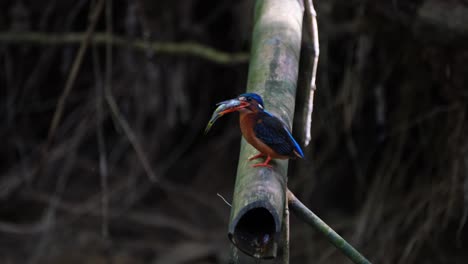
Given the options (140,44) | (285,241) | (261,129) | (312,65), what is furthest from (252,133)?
(140,44)

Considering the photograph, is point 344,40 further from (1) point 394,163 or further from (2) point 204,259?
(2) point 204,259

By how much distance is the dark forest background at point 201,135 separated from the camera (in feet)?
11.8

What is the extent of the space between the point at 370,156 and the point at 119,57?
175 cm

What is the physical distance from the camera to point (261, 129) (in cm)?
186

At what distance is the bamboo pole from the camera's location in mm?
1539

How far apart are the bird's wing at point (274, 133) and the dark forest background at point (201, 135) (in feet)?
5.07

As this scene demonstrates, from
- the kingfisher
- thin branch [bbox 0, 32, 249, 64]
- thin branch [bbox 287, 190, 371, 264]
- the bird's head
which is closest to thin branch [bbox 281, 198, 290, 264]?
thin branch [bbox 287, 190, 371, 264]

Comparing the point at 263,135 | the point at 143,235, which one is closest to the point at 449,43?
the point at 263,135

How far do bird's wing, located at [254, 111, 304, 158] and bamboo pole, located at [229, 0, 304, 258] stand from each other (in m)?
0.04

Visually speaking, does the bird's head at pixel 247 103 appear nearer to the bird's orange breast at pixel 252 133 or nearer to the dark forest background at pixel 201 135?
the bird's orange breast at pixel 252 133

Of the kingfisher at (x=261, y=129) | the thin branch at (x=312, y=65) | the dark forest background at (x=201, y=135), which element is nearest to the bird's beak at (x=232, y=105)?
the kingfisher at (x=261, y=129)

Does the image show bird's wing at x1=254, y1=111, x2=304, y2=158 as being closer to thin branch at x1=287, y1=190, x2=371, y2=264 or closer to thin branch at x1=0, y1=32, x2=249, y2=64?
thin branch at x1=287, y1=190, x2=371, y2=264

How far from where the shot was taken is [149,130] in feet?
16.2

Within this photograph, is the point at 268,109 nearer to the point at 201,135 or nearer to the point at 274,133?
the point at 274,133
